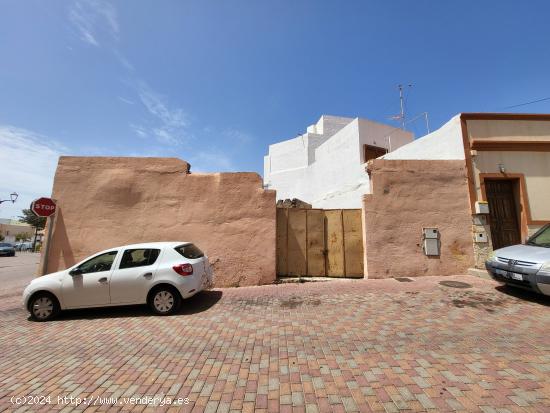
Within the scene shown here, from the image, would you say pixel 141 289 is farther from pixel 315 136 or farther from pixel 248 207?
pixel 315 136

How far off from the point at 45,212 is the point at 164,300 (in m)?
4.69

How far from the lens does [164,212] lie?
8.23 m

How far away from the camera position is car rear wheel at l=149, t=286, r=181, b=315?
5594 mm

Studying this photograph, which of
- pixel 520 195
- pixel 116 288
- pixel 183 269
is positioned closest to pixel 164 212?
pixel 116 288

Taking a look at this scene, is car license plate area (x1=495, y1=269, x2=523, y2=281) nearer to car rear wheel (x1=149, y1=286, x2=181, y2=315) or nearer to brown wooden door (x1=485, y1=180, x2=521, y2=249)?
brown wooden door (x1=485, y1=180, x2=521, y2=249)

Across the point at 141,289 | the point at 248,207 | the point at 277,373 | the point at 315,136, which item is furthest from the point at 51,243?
the point at 315,136

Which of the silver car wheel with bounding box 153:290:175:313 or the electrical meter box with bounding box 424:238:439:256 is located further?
the electrical meter box with bounding box 424:238:439:256

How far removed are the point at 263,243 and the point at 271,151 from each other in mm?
23567

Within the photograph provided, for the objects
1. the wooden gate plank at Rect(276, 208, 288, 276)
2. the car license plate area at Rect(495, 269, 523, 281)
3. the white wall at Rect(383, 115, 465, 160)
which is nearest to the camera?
the car license plate area at Rect(495, 269, 523, 281)

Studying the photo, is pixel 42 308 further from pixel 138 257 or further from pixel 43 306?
pixel 138 257

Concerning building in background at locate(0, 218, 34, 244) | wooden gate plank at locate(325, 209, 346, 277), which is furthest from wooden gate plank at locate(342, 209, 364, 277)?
building in background at locate(0, 218, 34, 244)

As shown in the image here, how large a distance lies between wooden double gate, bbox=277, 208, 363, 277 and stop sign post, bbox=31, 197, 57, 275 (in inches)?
253

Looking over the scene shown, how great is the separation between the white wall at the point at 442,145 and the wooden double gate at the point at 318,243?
3711mm

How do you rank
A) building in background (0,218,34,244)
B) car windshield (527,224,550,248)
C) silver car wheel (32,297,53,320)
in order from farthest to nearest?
building in background (0,218,34,244), car windshield (527,224,550,248), silver car wheel (32,297,53,320)
